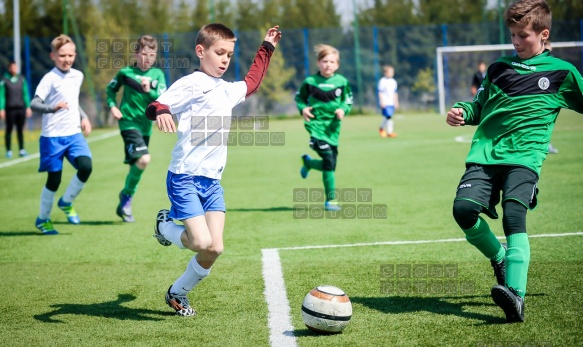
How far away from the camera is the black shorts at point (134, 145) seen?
9352 millimetres

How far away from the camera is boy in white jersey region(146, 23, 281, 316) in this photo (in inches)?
199

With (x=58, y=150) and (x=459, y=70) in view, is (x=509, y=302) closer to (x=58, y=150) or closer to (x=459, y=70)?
(x=58, y=150)

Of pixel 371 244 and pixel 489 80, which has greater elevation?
pixel 489 80

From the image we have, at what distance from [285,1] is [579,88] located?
38687 mm

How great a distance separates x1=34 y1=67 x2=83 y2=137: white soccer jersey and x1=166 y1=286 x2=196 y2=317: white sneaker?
4.36 meters

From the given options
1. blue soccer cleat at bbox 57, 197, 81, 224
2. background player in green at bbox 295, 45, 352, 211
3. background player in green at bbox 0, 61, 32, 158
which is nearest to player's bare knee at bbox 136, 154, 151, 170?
blue soccer cleat at bbox 57, 197, 81, 224

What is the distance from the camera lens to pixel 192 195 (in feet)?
16.6

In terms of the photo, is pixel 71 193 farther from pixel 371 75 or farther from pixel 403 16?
pixel 403 16

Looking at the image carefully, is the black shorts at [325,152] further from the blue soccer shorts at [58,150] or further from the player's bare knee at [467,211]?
the player's bare knee at [467,211]

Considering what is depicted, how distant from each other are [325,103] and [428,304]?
17.6 ft

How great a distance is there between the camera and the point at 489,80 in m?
5.13

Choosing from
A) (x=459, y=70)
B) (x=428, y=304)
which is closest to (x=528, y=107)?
(x=428, y=304)

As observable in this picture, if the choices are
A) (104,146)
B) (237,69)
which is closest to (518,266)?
(104,146)

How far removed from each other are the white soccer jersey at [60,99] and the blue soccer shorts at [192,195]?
4.16m
